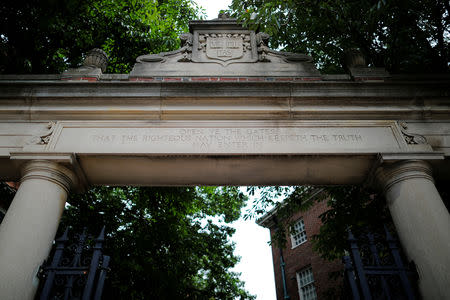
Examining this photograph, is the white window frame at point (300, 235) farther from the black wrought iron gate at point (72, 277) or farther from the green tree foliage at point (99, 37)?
the black wrought iron gate at point (72, 277)

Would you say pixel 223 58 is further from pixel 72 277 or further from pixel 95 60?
pixel 72 277

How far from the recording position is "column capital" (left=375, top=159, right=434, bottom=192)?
13.7 feet

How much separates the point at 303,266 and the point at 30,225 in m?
16.6

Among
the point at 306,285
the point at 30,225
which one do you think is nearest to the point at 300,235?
the point at 306,285

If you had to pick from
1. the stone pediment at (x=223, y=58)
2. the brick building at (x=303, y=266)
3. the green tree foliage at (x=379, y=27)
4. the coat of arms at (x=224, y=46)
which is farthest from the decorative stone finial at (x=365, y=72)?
the brick building at (x=303, y=266)

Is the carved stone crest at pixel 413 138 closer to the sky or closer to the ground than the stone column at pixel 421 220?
closer to the sky

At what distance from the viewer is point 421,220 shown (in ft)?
12.4

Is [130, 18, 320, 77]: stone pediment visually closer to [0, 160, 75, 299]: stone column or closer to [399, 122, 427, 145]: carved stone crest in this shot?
[399, 122, 427, 145]: carved stone crest

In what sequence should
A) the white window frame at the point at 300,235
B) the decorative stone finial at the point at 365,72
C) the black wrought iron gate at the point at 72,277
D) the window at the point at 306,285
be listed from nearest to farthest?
the black wrought iron gate at the point at 72,277
the decorative stone finial at the point at 365,72
the window at the point at 306,285
the white window frame at the point at 300,235

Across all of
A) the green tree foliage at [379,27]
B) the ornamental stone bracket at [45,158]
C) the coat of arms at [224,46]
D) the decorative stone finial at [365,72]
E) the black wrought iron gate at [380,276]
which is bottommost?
the black wrought iron gate at [380,276]

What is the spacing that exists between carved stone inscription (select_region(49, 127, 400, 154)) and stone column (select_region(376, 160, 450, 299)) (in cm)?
39

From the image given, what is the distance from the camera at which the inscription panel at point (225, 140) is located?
445 centimetres

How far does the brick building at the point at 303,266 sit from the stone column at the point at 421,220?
12.5 metres

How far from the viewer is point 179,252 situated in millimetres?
9312
